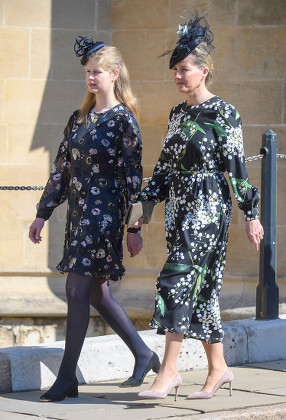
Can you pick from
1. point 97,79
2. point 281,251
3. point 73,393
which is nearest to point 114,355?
point 73,393

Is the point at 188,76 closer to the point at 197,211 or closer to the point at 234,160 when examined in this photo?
the point at 234,160

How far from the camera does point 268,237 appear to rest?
5.60 metres

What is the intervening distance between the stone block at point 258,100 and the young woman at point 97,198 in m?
2.82

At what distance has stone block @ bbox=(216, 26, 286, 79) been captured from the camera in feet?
23.8

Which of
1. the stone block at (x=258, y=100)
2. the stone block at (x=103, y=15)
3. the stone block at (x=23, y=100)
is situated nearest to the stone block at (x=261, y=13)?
the stone block at (x=258, y=100)

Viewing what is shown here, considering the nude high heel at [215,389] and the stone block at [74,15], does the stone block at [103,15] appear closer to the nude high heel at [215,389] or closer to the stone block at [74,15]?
the stone block at [74,15]

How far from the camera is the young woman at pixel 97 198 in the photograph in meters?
4.31

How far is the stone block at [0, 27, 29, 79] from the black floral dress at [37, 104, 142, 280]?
10.1ft

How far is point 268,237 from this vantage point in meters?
5.60

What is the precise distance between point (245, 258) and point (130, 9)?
7.05ft

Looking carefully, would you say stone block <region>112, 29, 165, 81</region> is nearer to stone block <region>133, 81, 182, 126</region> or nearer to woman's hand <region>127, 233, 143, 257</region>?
stone block <region>133, 81, 182, 126</region>

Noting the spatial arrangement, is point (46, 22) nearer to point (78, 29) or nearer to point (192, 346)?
point (78, 29)

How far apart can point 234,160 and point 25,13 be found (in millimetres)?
3755

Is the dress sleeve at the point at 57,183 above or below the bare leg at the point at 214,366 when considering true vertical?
above
